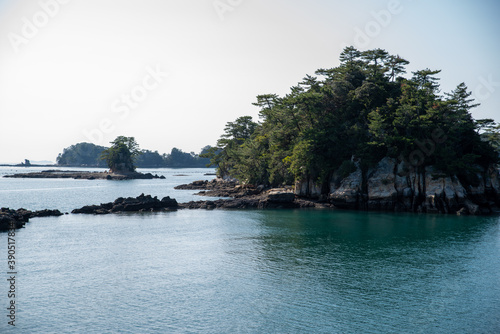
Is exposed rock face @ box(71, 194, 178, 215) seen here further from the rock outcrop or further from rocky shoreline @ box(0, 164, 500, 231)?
the rock outcrop

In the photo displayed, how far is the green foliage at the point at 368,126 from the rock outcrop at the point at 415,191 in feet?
4.58

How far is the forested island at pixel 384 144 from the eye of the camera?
5144 cm

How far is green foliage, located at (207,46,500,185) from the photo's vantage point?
52406 millimetres

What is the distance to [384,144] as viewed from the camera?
53906mm

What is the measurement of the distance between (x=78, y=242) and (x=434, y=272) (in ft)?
98.3

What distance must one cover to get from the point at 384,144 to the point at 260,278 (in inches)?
1403

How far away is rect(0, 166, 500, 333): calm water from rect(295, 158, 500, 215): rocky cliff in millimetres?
6122

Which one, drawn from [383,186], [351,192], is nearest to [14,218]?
[351,192]

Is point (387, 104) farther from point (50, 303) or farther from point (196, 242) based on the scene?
point (50, 303)

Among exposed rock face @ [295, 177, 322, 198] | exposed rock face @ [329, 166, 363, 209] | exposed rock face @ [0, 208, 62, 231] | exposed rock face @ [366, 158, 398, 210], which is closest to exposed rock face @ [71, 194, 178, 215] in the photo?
exposed rock face @ [0, 208, 62, 231]

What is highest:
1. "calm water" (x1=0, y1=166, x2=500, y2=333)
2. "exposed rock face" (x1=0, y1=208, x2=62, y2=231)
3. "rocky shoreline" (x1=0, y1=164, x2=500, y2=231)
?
"rocky shoreline" (x1=0, y1=164, x2=500, y2=231)

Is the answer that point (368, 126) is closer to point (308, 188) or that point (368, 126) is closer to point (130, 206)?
point (308, 188)

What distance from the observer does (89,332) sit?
17688 mm

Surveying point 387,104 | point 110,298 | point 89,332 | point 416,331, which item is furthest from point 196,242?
point 387,104
